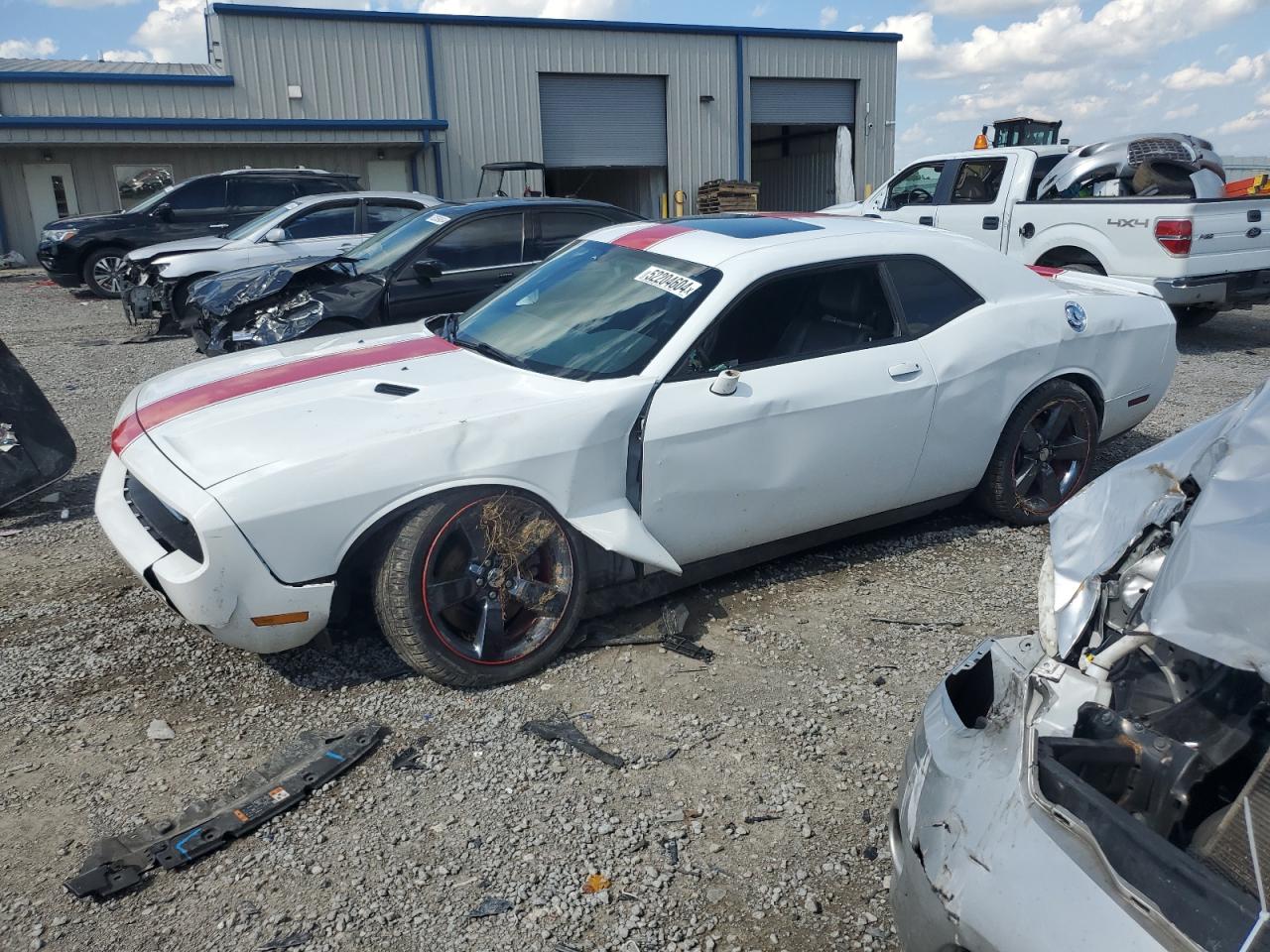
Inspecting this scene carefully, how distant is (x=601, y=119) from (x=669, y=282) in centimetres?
2063

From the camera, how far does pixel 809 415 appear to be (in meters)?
3.88

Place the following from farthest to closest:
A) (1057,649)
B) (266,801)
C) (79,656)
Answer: (79,656) → (266,801) → (1057,649)

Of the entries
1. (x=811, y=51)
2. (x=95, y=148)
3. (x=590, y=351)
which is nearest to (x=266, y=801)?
(x=590, y=351)

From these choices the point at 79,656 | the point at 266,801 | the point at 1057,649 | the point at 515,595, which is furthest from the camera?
the point at 79,656

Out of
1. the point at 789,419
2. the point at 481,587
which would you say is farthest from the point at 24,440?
the point at 789,419

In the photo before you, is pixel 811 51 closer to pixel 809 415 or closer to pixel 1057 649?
pixel 809 415

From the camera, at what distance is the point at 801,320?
4.14 metres

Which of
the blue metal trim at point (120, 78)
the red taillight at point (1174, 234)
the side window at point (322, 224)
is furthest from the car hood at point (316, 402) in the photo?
the blue metal trim at point (120, 78)

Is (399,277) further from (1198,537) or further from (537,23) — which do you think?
(537,23)

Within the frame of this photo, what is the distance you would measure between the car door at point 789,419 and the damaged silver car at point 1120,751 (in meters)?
1.56

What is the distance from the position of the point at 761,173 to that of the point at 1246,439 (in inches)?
1159

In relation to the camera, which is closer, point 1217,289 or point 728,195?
point 1217,289

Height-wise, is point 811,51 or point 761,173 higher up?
point 811,51

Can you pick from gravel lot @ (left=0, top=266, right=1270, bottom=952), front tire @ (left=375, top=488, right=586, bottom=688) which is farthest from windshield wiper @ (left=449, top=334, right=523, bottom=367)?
gravel lot @ (left=0, top=266, right=1270, bottom=952)
